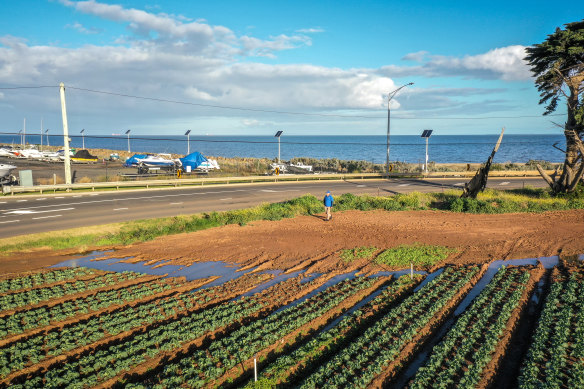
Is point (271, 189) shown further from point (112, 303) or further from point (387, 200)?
point (112, 303)

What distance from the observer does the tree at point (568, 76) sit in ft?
84.5

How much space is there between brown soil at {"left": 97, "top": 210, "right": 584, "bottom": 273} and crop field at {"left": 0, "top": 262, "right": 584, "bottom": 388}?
2.40m

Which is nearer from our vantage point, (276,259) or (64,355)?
(64,355)

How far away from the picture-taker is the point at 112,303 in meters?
11.0

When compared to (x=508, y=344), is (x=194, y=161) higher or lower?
higher

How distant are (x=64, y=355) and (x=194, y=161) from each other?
3993cm

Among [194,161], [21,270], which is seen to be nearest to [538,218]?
[21,270]

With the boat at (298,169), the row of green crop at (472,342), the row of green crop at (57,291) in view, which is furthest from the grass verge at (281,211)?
the boat at (298,169)

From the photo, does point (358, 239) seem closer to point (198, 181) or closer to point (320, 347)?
point (320, 347)

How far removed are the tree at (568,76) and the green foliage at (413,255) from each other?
15302 millimetres

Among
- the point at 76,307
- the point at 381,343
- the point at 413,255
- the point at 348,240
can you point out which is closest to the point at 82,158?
the point at 348,240

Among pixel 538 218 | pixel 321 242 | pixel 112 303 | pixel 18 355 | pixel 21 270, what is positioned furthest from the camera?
pixel 538 218

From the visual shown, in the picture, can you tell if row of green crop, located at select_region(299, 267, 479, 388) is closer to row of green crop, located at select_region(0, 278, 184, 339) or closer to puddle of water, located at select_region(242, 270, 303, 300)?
puddle of water, located at select_region(242, 270, 303, 300)

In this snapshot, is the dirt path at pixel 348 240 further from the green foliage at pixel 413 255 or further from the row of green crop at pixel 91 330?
the row of green crop at pixel 91 330
